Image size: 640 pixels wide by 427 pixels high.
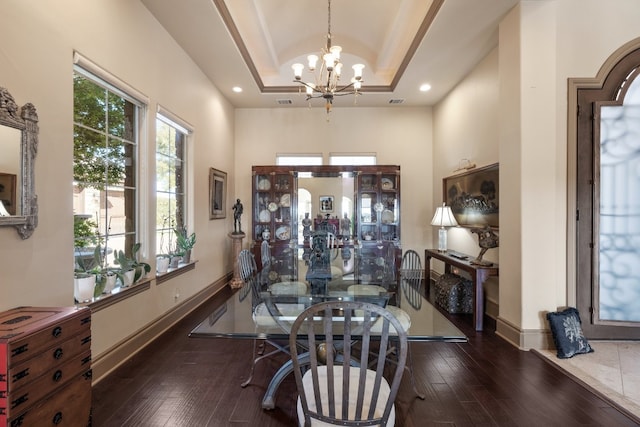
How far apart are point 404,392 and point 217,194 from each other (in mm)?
4011

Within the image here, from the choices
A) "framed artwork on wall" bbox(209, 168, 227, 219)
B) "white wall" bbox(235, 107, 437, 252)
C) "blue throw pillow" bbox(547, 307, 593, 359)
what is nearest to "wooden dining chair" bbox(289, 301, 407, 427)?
"blue throw pillow" bbox(547, 307, 593, 359)

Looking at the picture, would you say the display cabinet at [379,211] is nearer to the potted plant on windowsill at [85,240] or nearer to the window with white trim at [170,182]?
the window with white trim at [170,182]

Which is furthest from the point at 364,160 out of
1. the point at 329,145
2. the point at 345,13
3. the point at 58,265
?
the point at 58,265

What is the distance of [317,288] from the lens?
2.64 metres

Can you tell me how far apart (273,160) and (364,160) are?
1.82 metres

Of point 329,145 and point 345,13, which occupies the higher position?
point 345,13

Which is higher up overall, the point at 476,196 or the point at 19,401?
the point at 476,196

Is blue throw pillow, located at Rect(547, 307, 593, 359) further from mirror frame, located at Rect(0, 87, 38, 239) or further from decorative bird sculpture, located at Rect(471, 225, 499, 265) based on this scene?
mirror frame, located at Rect(0, 87, 38, 239)

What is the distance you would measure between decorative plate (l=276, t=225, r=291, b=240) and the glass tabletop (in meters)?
2.90

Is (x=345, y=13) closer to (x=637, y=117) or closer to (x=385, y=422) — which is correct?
(x=637, y=117)

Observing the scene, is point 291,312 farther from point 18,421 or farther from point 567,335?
Result: point 567,335

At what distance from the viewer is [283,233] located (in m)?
5.80

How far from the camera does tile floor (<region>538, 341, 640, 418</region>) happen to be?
7.22 ft

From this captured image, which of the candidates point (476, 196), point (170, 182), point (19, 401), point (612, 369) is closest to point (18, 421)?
point (19, 401)
